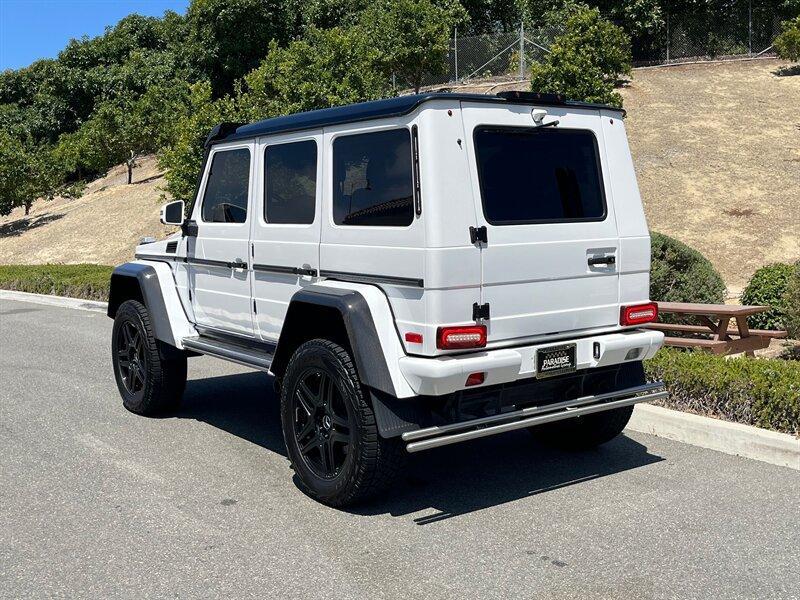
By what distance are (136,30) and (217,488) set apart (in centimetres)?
5067

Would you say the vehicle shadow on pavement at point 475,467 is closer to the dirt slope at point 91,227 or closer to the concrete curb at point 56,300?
the concrete curb at point 56,300

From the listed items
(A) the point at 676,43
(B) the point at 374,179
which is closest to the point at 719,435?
(B) the point at 374,179

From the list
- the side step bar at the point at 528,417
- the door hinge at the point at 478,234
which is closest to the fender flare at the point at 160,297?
the side step bar at the point at 528,417

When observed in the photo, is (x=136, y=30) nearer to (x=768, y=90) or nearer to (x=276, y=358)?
(x=768, y=90)

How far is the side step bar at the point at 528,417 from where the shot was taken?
483 centimetres

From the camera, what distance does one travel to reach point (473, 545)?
473 cm

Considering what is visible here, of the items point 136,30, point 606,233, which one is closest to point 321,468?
point 606,233

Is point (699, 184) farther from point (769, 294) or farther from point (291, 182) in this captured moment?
point (291, 182)

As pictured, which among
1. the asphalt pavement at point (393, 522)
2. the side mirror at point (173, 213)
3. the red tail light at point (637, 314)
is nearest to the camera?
the asphalt pavement at point (393, 522)

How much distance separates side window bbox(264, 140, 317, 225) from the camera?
5.73 metres

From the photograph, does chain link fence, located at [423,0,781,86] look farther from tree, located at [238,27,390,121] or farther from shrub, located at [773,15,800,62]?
tree, located at [238,27,390,121]

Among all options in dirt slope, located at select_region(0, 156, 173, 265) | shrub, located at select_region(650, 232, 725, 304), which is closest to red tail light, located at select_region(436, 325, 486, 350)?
shrub, located at select_region(650, 232, 725, 304)

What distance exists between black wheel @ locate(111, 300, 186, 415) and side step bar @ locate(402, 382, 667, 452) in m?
2.83

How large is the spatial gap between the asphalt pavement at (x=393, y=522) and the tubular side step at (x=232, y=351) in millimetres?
721
